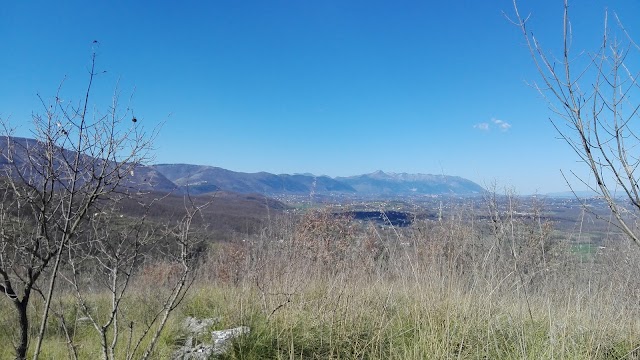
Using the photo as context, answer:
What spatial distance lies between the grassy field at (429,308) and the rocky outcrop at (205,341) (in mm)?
103

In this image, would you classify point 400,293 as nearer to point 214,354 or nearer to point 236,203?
point 214,354

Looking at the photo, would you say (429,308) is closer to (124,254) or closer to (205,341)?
(205,341)

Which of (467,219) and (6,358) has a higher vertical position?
(467,219)

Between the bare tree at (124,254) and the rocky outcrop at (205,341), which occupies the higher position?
the bare tree at (124,254)

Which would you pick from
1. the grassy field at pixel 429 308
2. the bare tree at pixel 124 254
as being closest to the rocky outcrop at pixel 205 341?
the grassy field at pixel 429 308

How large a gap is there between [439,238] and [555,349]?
1805 millimetres

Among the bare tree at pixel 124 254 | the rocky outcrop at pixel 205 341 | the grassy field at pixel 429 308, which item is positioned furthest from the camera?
the rocky outcrop at pixel 205 341

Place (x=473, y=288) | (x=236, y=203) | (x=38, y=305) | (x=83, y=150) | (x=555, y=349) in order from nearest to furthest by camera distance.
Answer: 1. (x=83, y=150)
2. (x=555, y=349)
3. (x=473, y=288)
4. (x=38, y=305)
5. (x=236, y=203)

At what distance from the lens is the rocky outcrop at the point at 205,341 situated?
3.34 meters

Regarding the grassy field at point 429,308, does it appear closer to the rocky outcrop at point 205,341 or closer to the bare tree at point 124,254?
the rocky outcrop at point 205,341

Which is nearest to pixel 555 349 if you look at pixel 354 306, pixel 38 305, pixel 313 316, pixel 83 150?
pixel 354 306

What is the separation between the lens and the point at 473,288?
3.58 metres

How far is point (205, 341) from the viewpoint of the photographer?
3791mm

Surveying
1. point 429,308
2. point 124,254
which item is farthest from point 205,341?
point 429,308
